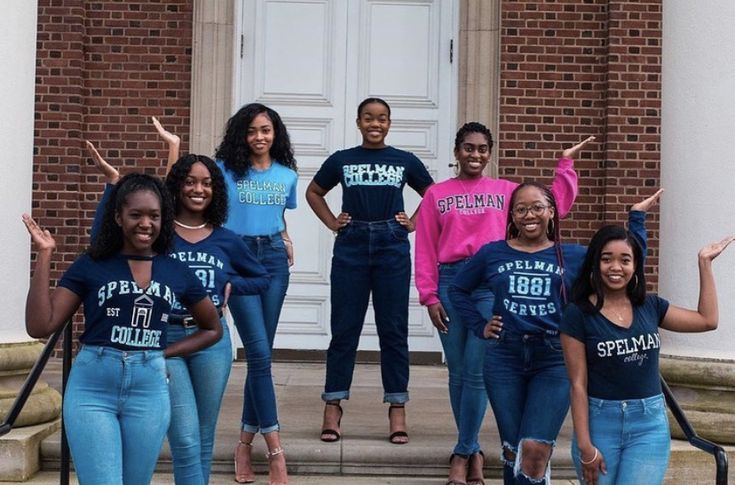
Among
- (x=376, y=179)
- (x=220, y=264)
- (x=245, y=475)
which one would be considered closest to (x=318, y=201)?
(x=376, y=179)

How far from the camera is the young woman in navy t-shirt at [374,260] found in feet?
19.9

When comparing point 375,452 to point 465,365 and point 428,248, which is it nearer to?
point 465,365

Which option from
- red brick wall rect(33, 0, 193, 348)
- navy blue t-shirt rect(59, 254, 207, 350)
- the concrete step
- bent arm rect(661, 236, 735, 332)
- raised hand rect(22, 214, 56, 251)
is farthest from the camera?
red brick wall rect(33, 0, 193, 348)

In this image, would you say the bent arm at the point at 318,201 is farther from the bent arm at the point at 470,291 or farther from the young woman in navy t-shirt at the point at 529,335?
the young woman in navy t-shirt at the point at 529,335

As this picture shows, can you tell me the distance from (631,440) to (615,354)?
1.02 ft

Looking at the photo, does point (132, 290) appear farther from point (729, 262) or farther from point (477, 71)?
point (477, 71)

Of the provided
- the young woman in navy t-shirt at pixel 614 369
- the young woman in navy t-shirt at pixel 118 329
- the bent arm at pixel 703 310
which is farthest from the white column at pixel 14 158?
the bent arm at pixel 703 310

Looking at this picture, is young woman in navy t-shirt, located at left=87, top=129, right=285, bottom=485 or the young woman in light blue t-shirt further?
the young woman in light blue t-shirt

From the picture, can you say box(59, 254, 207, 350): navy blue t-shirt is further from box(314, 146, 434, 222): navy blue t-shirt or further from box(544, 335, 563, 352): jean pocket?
box(314, 146, 434, 222): navy blue t-shirt

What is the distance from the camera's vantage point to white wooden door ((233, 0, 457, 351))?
907cm

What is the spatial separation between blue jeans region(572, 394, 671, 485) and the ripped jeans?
0.43 meters

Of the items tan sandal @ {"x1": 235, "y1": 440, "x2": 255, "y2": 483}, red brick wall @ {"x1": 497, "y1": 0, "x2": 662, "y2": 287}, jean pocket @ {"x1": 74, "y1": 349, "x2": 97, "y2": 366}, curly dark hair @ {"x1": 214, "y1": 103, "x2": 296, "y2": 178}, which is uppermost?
red brick wall @ {"x1": 497, "y1": 0, "x2": 662, "y2": 287}

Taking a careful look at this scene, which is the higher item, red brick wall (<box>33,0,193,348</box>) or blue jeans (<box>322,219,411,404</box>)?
red brick wall (<box>33,0,193,348</box>)

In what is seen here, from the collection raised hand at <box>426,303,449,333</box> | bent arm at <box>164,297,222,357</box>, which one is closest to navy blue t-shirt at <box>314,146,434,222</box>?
raised hand at <box>426,303,449,333</box>
